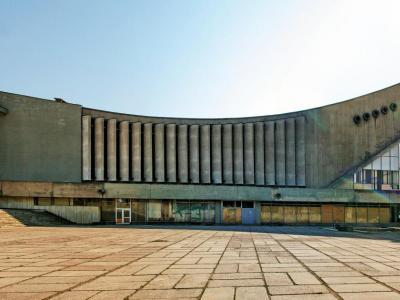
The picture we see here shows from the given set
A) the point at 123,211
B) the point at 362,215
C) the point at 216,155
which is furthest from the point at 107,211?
the point at 362,215

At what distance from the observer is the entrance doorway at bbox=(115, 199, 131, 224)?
112 ft

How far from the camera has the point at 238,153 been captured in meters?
45.0

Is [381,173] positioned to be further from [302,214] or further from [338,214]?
[302,214]

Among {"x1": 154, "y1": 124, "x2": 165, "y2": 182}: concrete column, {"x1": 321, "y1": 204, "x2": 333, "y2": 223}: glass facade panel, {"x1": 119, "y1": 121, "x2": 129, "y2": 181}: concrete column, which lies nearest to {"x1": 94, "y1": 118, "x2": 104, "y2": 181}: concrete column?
{"x1": 119, "y1": 121, "x2": 129, "y2": 181}: concrete column

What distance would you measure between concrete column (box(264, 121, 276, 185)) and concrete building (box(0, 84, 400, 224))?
0.42ft

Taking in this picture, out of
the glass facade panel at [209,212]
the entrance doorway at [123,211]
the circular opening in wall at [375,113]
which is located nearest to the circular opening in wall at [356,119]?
the circular opening in wall at [375,113]

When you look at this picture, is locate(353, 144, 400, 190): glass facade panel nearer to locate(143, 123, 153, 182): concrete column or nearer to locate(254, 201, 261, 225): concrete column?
locate(254, 201, 261, 225): concrete column

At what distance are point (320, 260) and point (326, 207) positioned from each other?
95.3 feet

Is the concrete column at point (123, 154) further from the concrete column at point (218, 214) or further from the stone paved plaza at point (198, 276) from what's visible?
the stone paved plaza at point (198, 276)

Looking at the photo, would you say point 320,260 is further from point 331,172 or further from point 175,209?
point 331,172

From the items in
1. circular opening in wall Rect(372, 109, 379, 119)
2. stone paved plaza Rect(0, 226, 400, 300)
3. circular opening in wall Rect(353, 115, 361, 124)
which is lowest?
stone paved plaza Rect(0, 226, 400, 300)

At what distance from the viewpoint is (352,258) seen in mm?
10016

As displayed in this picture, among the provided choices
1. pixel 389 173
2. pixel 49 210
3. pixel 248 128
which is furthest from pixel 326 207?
pixel 49 210

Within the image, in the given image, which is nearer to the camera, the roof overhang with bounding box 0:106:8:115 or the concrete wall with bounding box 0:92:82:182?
the roof overhang with bounding box 0:106:8:115
